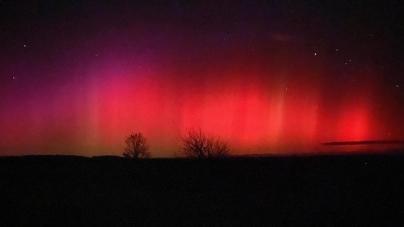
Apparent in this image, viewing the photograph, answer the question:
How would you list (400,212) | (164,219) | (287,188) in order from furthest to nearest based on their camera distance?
(287,188)
(164,219)
(400,212)

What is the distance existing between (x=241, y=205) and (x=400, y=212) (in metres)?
2.94

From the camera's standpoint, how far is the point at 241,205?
10961mm

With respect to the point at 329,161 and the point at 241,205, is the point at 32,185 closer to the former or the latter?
the point at 241,205

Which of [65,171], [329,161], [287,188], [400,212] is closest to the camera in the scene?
[400,212]

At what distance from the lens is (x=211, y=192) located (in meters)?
11.8

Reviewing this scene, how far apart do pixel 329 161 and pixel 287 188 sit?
60.2 inches

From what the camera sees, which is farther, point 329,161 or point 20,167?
point 20,167

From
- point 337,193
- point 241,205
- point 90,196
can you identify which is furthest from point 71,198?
point 337,193

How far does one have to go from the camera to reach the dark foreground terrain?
10.4m

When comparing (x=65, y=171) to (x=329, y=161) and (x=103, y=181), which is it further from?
(x=329, y=161)

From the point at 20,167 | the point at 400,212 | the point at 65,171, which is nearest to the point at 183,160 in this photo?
the point at 65,171

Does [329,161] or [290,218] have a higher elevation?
[329,161]

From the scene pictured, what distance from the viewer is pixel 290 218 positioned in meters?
10.2

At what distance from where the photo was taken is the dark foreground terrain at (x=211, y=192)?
10.4 m
